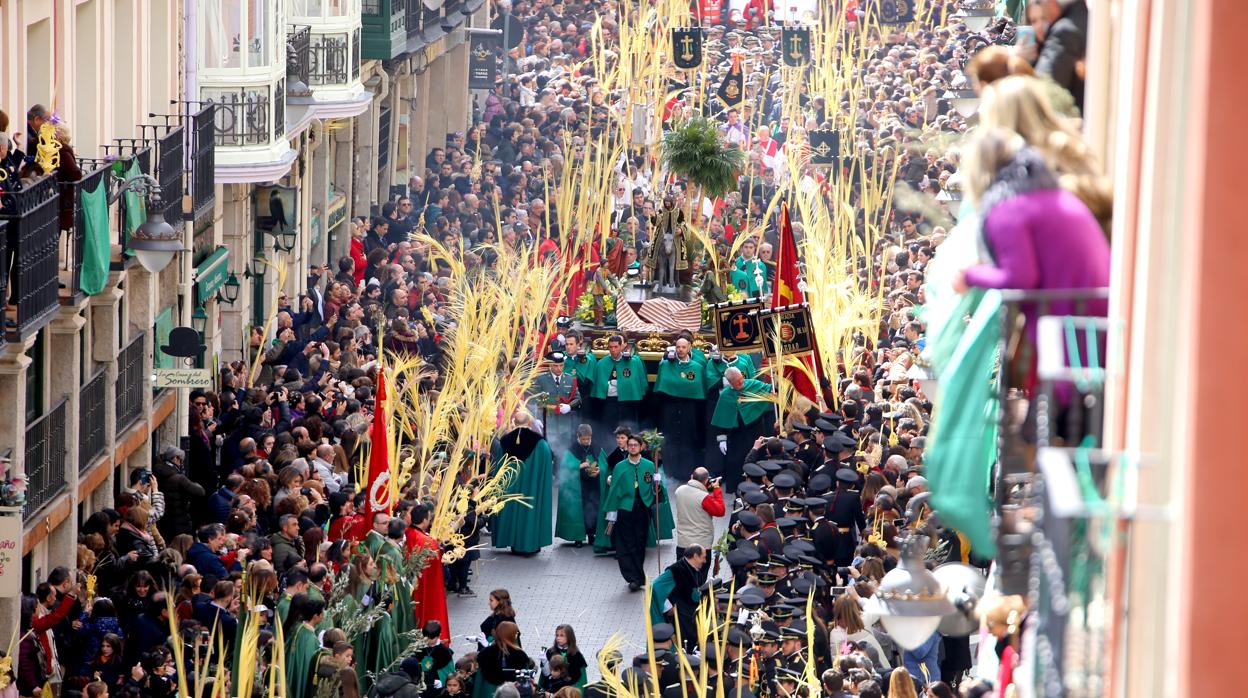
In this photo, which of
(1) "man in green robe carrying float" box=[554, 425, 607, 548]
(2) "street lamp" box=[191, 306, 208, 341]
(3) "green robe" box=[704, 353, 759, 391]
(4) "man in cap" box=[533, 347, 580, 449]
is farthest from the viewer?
(2) "street lamp" box=[191, 306, 208, 341]

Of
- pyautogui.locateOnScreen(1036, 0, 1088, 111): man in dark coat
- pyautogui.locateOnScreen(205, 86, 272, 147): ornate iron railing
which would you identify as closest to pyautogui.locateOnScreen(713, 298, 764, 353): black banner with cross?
pyautogui.locateOnScreen(205, 86, 272, 147): ornate iron railing

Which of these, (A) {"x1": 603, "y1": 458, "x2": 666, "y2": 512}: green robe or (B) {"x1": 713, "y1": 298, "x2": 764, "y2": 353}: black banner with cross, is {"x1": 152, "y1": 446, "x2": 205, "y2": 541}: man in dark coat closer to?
(A) {"x1": 603, "y1": 458, "x2": 666, "y2": 512}: green robe

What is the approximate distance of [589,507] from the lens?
26266 millimetres

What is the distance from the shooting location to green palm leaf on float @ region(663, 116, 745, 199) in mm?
32188

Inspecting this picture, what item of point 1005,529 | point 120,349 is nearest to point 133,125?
point 120,349

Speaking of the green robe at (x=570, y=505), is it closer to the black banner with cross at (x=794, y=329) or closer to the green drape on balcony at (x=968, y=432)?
the black banner with cross at (x=794, y=329)

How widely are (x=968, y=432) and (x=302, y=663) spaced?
30.7 feet

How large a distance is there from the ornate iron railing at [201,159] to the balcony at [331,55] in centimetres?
738

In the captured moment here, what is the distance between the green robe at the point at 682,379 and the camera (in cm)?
2853

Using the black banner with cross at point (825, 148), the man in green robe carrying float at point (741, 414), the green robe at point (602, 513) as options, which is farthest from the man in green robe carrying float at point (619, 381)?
the black banner with cross at point (825, 148)

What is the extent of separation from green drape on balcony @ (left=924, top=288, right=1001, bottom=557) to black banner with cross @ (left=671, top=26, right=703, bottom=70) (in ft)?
122

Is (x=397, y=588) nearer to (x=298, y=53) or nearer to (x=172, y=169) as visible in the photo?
(x=172, y=169)

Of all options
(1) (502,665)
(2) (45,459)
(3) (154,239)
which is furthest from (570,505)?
(1) (502,665)

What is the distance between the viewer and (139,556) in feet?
64.5
